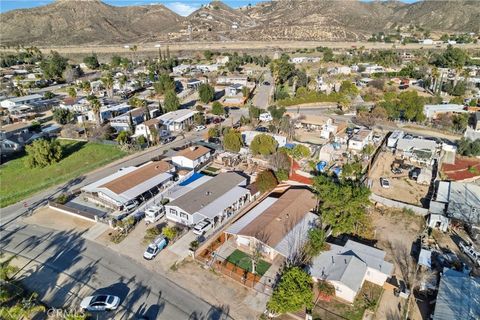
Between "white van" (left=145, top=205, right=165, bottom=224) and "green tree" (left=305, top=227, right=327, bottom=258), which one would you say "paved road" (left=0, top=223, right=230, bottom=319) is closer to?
"white van" (left=145, top=205, right=165, bottom=224)

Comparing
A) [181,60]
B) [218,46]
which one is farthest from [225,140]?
[218,46]

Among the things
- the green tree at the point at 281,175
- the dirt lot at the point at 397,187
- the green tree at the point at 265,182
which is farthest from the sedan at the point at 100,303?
the dirt lot at the point at 397,187

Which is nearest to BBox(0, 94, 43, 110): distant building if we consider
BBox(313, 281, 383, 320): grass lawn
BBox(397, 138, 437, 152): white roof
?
BBox(313, 281, 383, 320): grass lawn

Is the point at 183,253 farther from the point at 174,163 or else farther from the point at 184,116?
the point at 184,116

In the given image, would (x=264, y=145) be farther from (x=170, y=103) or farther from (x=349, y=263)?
(x=170, y=103)

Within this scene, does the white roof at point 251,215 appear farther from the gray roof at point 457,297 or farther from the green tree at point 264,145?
the gray roof at point 457,297

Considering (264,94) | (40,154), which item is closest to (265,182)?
(40,154)
